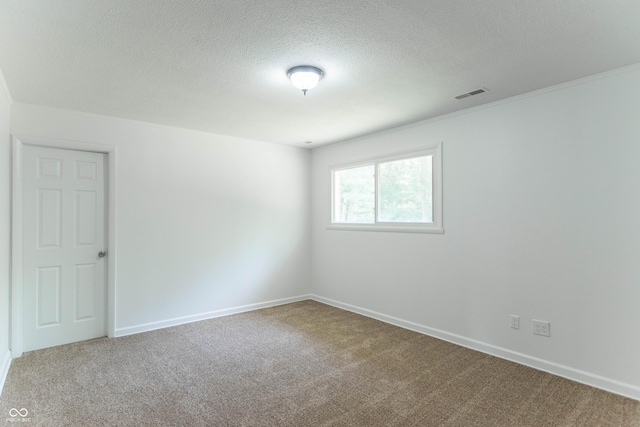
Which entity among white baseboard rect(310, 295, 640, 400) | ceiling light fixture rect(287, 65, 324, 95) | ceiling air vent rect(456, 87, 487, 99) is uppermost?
ceiling air vent rect(456, 87, 487, 99)

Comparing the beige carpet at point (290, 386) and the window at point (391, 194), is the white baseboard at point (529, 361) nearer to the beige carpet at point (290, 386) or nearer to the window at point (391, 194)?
the beige carpet at point (290, 386)

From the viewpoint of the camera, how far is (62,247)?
350 centimetres

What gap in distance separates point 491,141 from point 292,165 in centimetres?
294

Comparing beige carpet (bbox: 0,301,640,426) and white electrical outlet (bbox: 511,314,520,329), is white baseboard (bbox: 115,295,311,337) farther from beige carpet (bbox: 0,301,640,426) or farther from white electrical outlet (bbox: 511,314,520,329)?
white electrical outlet (bbox: 511,314,520,329)

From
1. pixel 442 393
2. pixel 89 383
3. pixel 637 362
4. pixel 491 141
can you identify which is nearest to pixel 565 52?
pixel 491 141

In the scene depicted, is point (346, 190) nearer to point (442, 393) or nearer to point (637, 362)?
point (442, 393)

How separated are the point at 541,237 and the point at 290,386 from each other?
2.53 meters

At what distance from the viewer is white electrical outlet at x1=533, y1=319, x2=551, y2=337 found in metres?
2.91

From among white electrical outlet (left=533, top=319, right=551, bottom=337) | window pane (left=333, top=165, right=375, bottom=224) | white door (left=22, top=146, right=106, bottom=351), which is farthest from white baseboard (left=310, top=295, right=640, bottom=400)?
white door (left=22, top=146, right=106, bottom=351)

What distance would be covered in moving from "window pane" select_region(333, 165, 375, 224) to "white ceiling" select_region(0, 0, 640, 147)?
4.70 ft

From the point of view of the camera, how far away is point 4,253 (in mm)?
2930

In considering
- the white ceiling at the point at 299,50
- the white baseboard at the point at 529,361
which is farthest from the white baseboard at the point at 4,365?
the white baseboard at the point at 529,361

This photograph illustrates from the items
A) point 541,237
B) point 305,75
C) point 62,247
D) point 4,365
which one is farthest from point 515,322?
point 62,247

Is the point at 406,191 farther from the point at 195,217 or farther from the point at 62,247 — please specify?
the point at 62,247
